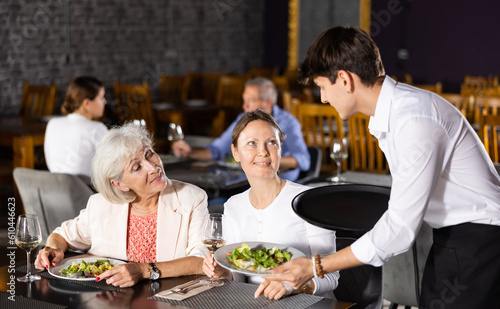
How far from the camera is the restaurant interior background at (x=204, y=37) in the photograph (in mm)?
6707

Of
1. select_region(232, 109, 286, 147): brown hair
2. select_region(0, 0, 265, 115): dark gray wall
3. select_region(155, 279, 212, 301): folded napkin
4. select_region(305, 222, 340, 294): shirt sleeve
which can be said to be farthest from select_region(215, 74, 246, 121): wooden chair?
select_region(155, 279, 212, 301): folded napkin

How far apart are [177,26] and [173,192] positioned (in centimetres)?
677

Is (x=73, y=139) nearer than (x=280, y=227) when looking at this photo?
Result: No

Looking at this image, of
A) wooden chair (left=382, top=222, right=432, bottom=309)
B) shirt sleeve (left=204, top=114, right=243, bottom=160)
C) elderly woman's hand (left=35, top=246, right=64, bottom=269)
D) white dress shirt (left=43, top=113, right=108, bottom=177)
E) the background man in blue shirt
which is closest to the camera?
elderly woman's hand (left=35, top=246, right=64, bottom=269)

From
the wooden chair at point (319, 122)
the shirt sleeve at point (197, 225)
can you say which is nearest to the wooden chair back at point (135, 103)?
the wooden chair at point (319, 122)

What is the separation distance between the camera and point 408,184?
1.53 metres

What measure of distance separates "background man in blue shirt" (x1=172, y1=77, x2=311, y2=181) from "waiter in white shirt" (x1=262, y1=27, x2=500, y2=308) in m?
2.22

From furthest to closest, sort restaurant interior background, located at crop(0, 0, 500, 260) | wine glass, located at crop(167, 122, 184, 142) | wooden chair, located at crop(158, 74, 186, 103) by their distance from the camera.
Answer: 1. wooden chair, located at crop(158, 74, 186, 103)
2. restaurant interior background, located at crop(0, 0, 500, 260)
3. wine glass, located at crop(167, 122, 184, 142)

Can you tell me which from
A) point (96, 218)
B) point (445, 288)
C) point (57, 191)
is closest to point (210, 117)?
point (57, 191)

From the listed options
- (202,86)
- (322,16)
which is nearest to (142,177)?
(202,86)

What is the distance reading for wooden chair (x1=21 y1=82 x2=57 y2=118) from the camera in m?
6.18

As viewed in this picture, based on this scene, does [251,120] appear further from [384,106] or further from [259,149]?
[384,106]

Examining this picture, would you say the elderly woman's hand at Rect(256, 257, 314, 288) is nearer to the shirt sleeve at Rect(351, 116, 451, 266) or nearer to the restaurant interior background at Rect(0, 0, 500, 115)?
the shirt sleeve at Rect(351, 116, 451, 266)

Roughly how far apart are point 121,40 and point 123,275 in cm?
634
